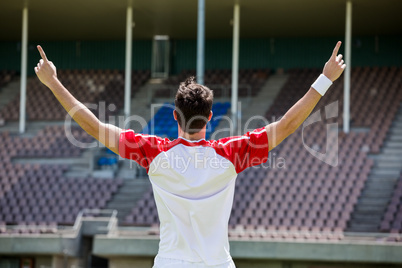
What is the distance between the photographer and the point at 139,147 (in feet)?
10.9

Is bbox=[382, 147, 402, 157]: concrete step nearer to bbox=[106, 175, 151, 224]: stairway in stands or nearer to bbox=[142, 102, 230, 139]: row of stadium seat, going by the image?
bbox=[142, 102, 230, 139]: row of stadium seat

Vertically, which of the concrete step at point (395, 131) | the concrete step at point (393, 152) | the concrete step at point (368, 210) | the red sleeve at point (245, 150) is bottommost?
the concrete step at point (368, 210)

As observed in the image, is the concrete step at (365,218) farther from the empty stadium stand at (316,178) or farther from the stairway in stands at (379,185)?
the empty stadium stand at (316,178)

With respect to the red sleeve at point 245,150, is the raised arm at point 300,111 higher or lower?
higher

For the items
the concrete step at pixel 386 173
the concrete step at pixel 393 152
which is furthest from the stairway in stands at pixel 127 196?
the concrete step at pixel 393 152

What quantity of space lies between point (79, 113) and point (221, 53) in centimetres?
2433

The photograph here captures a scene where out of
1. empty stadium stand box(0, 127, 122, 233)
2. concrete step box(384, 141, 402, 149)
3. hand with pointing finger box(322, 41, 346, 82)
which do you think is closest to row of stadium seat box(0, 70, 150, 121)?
empty stadium stand box(0, 127, 122, 233)

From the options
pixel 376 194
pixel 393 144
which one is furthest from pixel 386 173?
pixel 393 144

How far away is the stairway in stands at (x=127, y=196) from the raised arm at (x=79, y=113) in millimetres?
15966

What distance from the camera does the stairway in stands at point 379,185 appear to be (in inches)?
699

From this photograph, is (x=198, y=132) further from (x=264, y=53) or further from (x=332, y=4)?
(x=264, y=53)

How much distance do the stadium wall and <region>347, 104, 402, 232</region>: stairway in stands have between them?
4977 mm

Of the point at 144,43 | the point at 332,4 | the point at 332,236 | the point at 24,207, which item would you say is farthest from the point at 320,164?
the point at 144,43

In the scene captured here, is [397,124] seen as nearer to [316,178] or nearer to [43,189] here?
[316,178]
